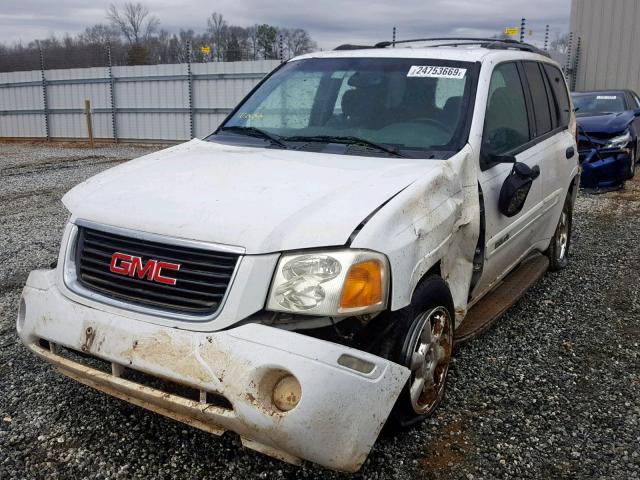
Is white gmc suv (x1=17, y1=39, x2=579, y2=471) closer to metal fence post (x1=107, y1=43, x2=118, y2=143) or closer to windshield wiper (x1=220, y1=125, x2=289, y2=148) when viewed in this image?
windshield wiper (x1=220, y1=125, x2=289, y2=148)

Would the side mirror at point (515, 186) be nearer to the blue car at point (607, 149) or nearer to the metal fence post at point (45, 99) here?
the blue car at point (607, 149)

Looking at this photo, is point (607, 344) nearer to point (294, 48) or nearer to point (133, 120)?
point (294, 48)

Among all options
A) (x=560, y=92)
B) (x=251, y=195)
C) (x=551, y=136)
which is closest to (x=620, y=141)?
(x=560, y=92)

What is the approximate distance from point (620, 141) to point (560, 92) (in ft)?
17.1

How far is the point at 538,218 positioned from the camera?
461cm

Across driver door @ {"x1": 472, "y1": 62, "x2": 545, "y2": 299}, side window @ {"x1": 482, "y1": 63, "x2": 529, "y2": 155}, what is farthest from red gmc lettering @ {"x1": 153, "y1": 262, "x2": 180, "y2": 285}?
side window @ {"x1": 482, "y1": 63, "x2": 529, "y2": 155}

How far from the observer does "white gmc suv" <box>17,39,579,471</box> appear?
2.24m

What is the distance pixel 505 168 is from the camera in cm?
374

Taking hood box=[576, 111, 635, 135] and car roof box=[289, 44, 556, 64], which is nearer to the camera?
car roof box=[289, 44, 556, 64]

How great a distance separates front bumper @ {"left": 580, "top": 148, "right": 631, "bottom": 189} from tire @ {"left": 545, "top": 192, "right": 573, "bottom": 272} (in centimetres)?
461

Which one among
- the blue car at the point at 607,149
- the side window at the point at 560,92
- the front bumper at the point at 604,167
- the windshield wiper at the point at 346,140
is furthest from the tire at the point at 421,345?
the front bumper at the point at 604,167

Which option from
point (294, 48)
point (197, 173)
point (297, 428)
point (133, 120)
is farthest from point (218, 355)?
point (133, 120)

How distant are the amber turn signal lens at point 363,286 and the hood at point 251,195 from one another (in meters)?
0.13

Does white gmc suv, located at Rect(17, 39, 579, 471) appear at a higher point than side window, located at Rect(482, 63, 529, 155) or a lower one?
lower
